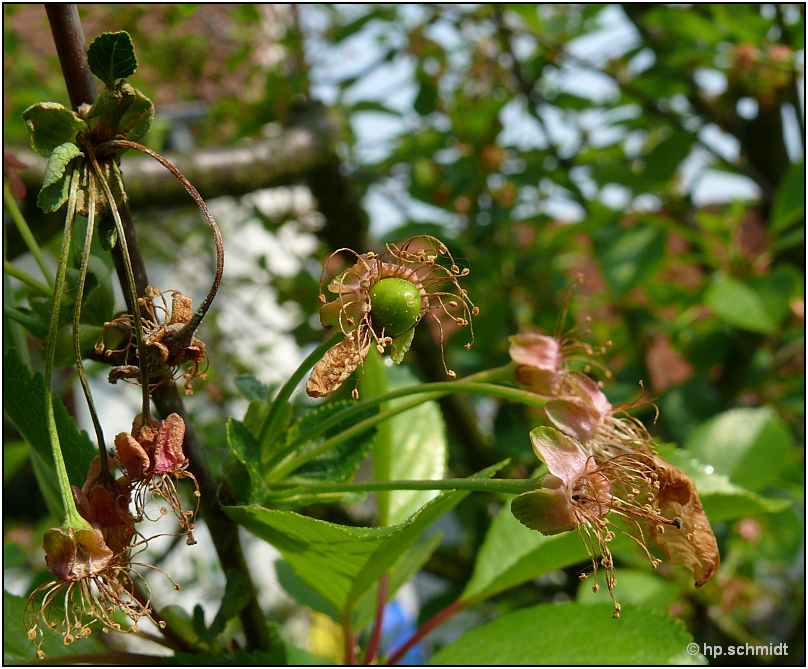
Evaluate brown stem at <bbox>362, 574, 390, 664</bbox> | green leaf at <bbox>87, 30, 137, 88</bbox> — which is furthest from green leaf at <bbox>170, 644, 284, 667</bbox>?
green leaf at <bbox>87, 30, 137, 88</bbox>

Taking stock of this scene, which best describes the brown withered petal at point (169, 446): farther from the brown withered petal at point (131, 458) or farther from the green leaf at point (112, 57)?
the green leaf at point (112, 57)

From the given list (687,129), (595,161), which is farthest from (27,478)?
(687,129)

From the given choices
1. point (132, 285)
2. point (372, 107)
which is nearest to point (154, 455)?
point (132, 285)

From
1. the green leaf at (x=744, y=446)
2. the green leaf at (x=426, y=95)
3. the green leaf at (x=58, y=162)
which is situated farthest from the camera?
the green leaf at (x=426, y=95)

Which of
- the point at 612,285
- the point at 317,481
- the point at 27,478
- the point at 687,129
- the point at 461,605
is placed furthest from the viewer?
the point at 27,478

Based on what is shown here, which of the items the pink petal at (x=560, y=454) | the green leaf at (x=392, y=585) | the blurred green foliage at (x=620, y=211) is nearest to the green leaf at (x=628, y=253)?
the blurred green foliage at (x=620, y=211)

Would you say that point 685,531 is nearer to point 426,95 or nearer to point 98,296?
point 98,296

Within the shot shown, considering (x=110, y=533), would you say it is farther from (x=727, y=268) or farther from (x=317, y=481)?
(x=727, y=268)

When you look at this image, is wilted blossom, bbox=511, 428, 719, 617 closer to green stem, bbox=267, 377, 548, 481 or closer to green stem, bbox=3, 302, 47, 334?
green stem, bbox=267, 377, 548, 481
